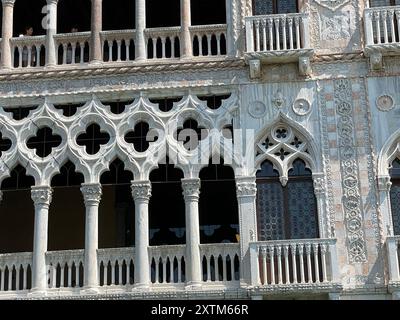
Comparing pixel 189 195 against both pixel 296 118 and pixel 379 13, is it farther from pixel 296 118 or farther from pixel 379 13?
pixel 379 13

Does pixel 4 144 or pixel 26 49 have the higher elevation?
pixel 26 49

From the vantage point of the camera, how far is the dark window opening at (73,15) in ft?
67.2

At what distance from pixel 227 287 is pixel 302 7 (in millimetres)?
5635

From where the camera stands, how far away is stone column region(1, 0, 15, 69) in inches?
752

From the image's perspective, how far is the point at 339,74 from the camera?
18375 mm

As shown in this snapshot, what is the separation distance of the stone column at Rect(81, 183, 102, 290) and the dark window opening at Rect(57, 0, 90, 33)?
13.1ft

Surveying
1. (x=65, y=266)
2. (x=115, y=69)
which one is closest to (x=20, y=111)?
(x=115, y=69)

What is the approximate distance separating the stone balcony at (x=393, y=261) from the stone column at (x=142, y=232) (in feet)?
13.9

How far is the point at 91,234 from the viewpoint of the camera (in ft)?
58.4

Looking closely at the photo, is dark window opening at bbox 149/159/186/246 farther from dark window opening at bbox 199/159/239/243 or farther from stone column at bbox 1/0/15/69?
stone column at bbox 1/0/15/69

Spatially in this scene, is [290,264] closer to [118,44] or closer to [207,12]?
[118,44]

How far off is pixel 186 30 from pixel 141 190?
332 centimetres

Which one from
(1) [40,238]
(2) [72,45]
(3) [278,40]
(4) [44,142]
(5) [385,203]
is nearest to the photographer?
(5) [385,203]
